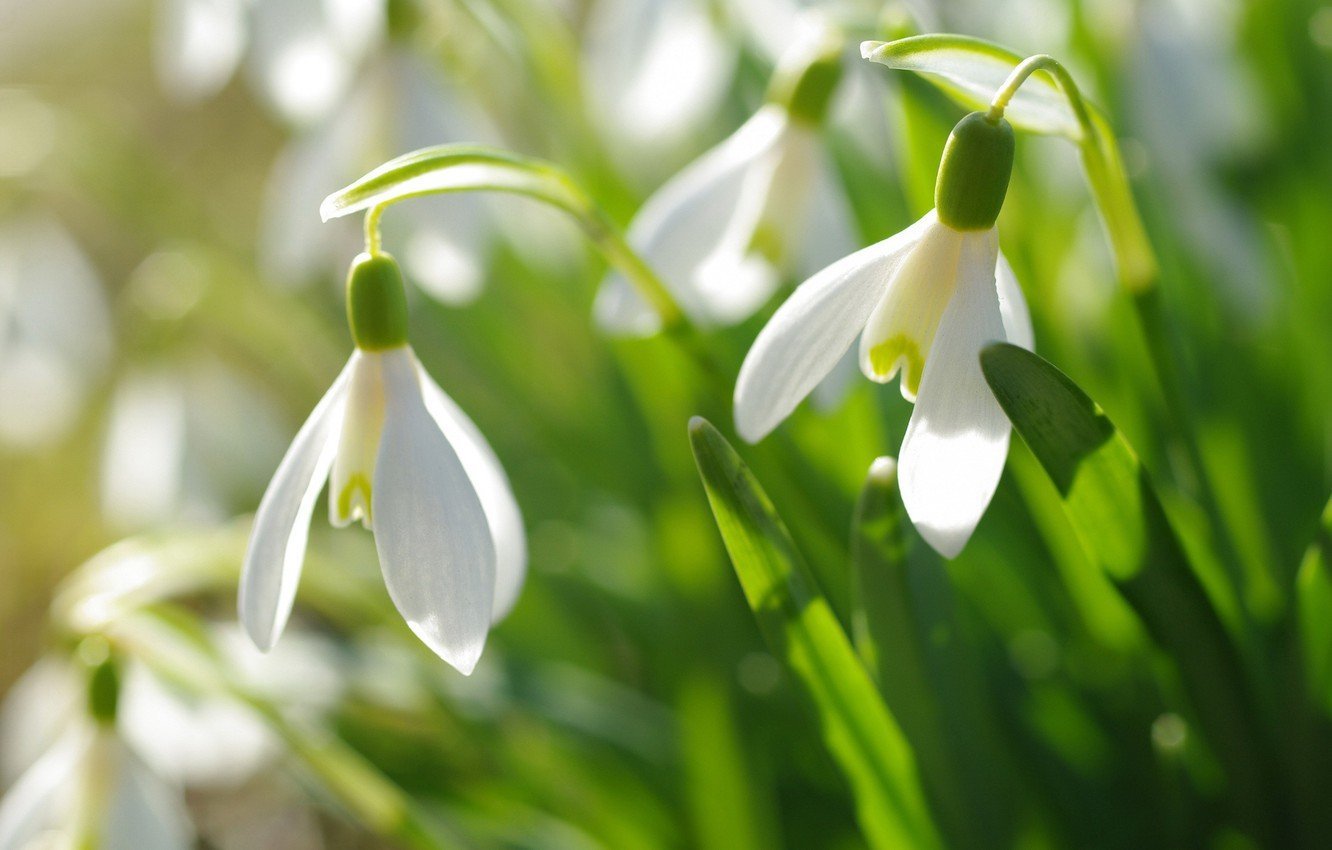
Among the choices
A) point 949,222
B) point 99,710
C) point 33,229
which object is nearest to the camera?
point 949,222

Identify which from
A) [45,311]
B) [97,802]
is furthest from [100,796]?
[45,311]

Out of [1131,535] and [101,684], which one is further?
[101,684]

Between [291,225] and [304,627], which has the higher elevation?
[291,225]

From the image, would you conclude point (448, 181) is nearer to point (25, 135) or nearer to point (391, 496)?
point (391, 496)

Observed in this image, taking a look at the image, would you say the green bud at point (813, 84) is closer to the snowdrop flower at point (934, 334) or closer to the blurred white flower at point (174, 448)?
the snowdrop flower at point (934, 334)

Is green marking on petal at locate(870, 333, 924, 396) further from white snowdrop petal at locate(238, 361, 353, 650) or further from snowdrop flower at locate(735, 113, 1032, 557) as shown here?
white snowdrop petal at locate(238, 361, 353, 650)

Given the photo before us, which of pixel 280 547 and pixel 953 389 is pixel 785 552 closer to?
pixel 953 389

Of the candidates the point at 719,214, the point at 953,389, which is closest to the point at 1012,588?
the point at 719,214
